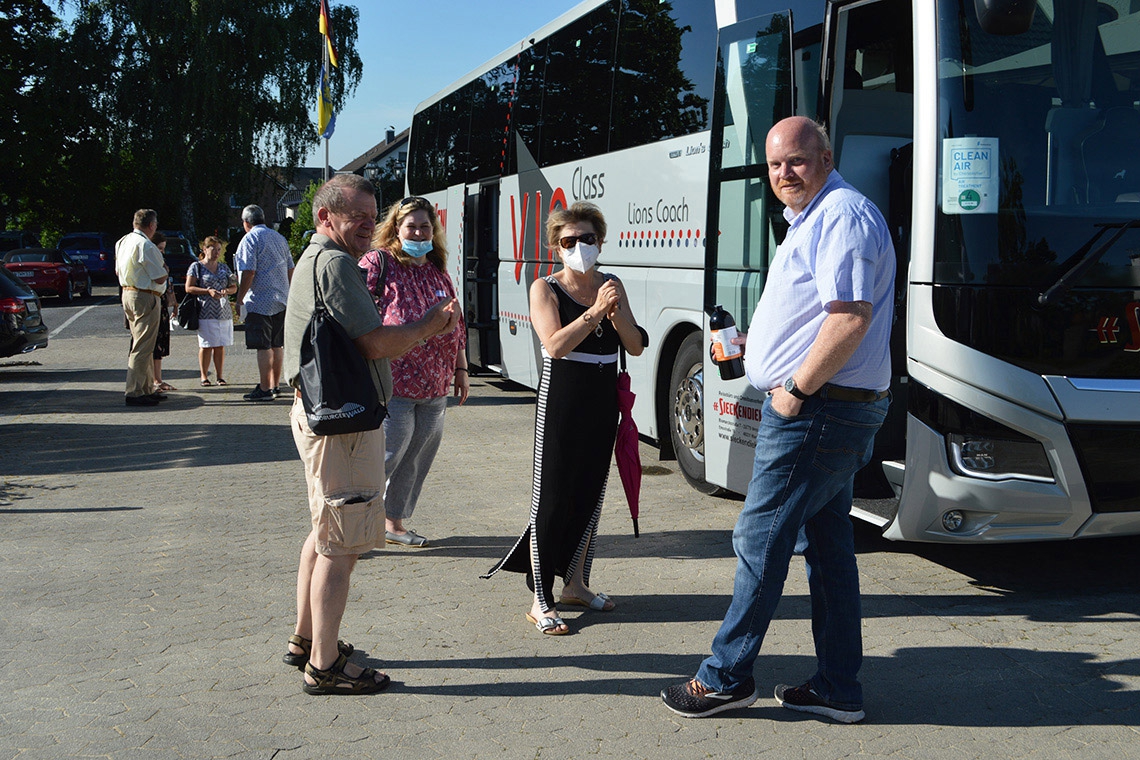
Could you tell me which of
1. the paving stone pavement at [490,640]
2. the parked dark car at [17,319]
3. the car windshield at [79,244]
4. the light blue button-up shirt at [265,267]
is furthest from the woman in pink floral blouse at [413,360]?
the car windshield at [79,244]

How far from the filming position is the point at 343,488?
4.12 metres

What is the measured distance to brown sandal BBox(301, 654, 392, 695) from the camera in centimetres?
425

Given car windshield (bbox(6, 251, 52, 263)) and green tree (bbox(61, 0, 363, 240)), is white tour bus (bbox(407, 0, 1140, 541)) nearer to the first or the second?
car windshield (bbox(6, 251, 52, 263))

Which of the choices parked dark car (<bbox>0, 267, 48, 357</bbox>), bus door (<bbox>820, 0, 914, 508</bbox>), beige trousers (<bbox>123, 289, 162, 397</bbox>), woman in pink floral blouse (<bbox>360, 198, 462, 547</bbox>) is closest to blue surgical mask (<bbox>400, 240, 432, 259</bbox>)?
woman in pink floral blouse (<bbox>360, 198, 462, 547</bbox>)

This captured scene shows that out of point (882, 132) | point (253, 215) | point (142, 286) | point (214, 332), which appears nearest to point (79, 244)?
point (214, 332)

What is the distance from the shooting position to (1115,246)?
16.3 ft

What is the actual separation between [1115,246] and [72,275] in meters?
33.6

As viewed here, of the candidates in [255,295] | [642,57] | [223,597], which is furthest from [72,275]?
[223,597]

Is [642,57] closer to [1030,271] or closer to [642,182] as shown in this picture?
[642,182]

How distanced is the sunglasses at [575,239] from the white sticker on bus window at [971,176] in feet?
5.34

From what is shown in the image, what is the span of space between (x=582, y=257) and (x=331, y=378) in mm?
1459

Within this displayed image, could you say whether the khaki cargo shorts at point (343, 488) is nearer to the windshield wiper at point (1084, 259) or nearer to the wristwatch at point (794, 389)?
the wristwatch at point (794, 389)

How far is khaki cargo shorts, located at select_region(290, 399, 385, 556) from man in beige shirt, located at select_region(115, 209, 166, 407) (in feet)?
28.8

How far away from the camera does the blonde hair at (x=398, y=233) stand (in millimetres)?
6060
